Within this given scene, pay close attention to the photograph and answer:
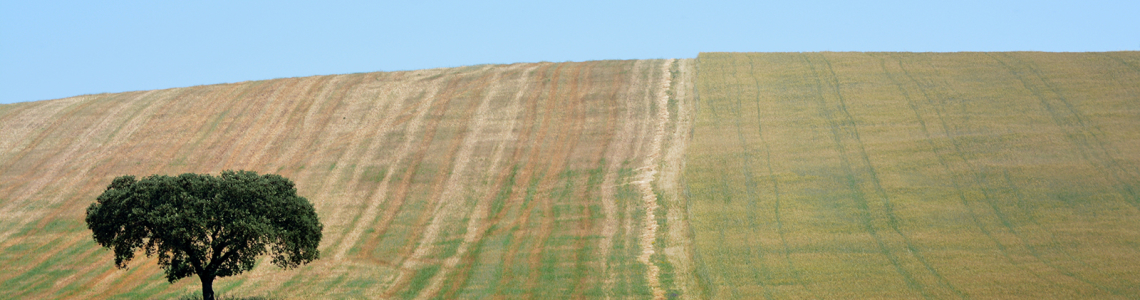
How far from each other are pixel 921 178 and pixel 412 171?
28.0 metres

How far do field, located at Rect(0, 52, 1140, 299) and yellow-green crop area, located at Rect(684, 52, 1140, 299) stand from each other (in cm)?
15

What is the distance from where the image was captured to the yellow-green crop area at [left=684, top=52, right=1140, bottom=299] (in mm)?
31328

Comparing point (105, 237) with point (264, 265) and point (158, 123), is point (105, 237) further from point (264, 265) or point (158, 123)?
point (158, 123)

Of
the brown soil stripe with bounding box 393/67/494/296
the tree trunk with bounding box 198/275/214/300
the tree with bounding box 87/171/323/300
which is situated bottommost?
the tree trunk with bounding box 198/275/214/300

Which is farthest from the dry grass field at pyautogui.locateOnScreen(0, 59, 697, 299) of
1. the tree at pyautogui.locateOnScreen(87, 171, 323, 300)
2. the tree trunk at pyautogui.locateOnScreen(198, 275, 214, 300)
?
the tree at pyautogui.locateOnScreen(87, 171, 323, 300)

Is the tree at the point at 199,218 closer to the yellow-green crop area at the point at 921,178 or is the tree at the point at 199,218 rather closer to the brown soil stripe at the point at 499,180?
the brown soil stripe at the point at 499,180

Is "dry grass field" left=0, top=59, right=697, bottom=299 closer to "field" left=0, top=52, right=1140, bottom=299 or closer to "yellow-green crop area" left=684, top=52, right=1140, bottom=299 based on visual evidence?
"field" left=0, top=52, right=1140, bottom=299

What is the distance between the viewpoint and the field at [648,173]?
1319 inches

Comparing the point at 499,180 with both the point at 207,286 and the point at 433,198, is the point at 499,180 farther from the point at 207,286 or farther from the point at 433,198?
the point at 207,286

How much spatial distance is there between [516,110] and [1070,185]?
3367 cm

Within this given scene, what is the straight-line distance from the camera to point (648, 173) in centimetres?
4619

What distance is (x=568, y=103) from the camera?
59406 mm

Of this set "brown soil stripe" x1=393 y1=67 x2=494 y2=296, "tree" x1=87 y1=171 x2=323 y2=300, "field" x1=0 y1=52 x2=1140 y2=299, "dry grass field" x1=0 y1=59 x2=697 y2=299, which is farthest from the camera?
"brown soil stripe" x1=393 y1=67 x2=494 y2=296

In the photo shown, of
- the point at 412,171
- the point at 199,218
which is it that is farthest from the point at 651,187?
the point at 199,218
